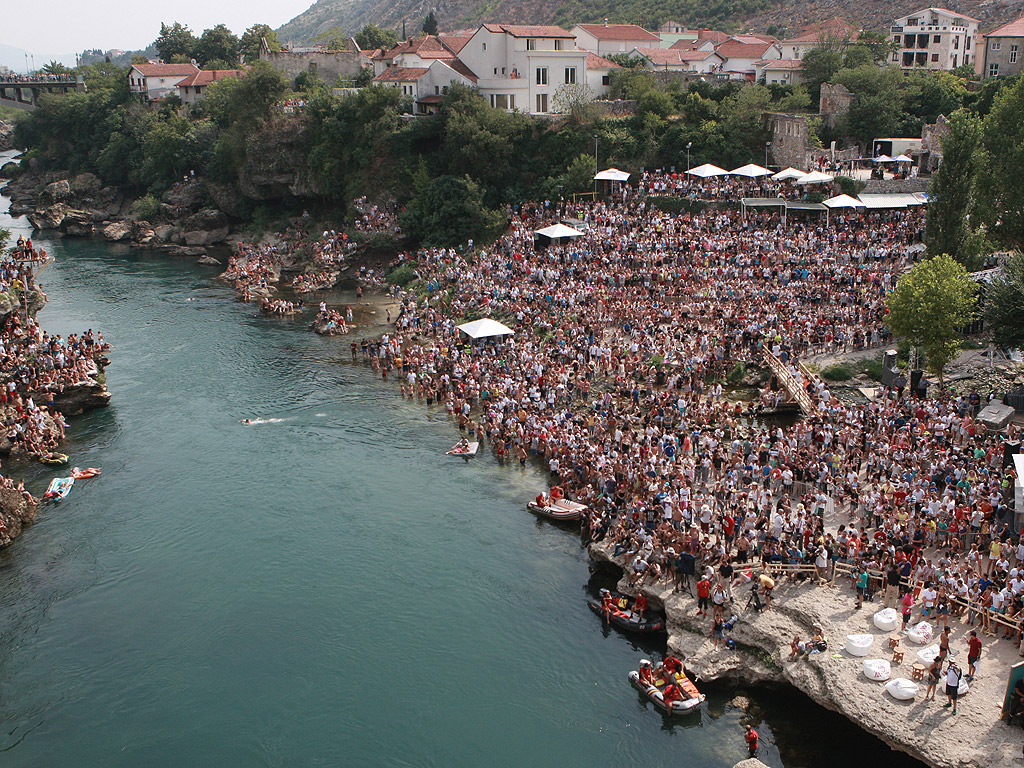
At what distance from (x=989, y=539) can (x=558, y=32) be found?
59.3 m

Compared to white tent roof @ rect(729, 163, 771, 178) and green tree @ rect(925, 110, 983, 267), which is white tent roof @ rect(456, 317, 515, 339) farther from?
white tent roof @ rect(729, 163, 771, 178)

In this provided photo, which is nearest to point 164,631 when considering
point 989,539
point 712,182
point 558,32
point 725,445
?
point 725,445

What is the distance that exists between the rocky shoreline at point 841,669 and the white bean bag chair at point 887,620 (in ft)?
0.56

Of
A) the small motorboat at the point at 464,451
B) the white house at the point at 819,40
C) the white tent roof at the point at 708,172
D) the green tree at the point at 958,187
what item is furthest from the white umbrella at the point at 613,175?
the white house at the point at 819,40

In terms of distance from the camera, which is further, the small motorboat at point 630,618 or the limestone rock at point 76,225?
the limestone rock at point 76,225

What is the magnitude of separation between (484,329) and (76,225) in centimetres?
6097

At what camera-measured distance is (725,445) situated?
107 ft

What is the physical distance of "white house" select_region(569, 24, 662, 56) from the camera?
278 ft

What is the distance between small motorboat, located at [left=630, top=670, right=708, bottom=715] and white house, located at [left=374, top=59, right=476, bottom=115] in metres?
60.3

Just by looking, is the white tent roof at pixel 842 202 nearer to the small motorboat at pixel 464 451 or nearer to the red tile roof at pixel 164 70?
the small motorboat at pixel 464 451

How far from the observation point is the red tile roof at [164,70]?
106 m

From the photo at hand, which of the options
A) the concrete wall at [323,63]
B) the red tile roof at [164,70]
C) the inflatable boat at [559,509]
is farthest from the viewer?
the red tile roof at [164,70]

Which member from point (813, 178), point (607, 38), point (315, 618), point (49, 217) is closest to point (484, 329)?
point (315, 618)

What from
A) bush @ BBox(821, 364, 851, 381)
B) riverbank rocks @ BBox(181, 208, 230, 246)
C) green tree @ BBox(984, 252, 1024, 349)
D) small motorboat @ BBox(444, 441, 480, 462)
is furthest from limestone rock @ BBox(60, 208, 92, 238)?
green tree @ BBox(984, 252, 1024, 349)
